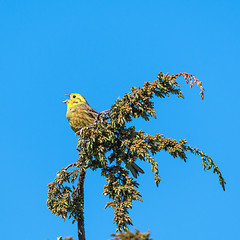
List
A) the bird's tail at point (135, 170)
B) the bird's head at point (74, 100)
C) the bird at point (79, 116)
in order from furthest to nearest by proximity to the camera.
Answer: the bird's head at point (74, 100)
the bird at point (79, 116)
the bird's tail at point (135, 170)

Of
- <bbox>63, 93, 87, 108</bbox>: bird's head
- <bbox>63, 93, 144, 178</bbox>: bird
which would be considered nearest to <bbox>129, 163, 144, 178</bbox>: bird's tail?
<bbox>63, 93, 144, 178</bbox>: bird

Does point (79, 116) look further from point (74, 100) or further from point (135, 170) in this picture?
point (135, 170)

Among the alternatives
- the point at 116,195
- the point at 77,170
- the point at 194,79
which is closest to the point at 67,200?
the point at 77,170

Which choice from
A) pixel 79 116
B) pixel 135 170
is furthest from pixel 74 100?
pixel 135 170

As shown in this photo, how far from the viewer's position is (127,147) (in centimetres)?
536

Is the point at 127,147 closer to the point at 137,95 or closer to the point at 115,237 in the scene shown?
the point at 137,95

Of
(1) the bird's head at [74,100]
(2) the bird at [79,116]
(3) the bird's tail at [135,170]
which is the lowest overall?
(3) the bird's tail at [135,170]

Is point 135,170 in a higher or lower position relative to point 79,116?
lower

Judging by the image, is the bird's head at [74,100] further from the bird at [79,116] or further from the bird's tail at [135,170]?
the bird's tail at [135,170]

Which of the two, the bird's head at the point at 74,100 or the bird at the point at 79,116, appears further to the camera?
the bird's head at the point at 74,100

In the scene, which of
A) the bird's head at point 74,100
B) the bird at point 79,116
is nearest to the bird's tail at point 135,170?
the bird at point 79,116

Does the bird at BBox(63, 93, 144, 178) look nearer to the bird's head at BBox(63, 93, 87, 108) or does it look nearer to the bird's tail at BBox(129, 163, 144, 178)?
the bird's head at BBox(63, 93, 87, 108)

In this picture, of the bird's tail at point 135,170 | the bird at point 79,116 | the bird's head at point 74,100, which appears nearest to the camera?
the bird's tail at point 135,170

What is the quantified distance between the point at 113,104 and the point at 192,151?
1278 mm
